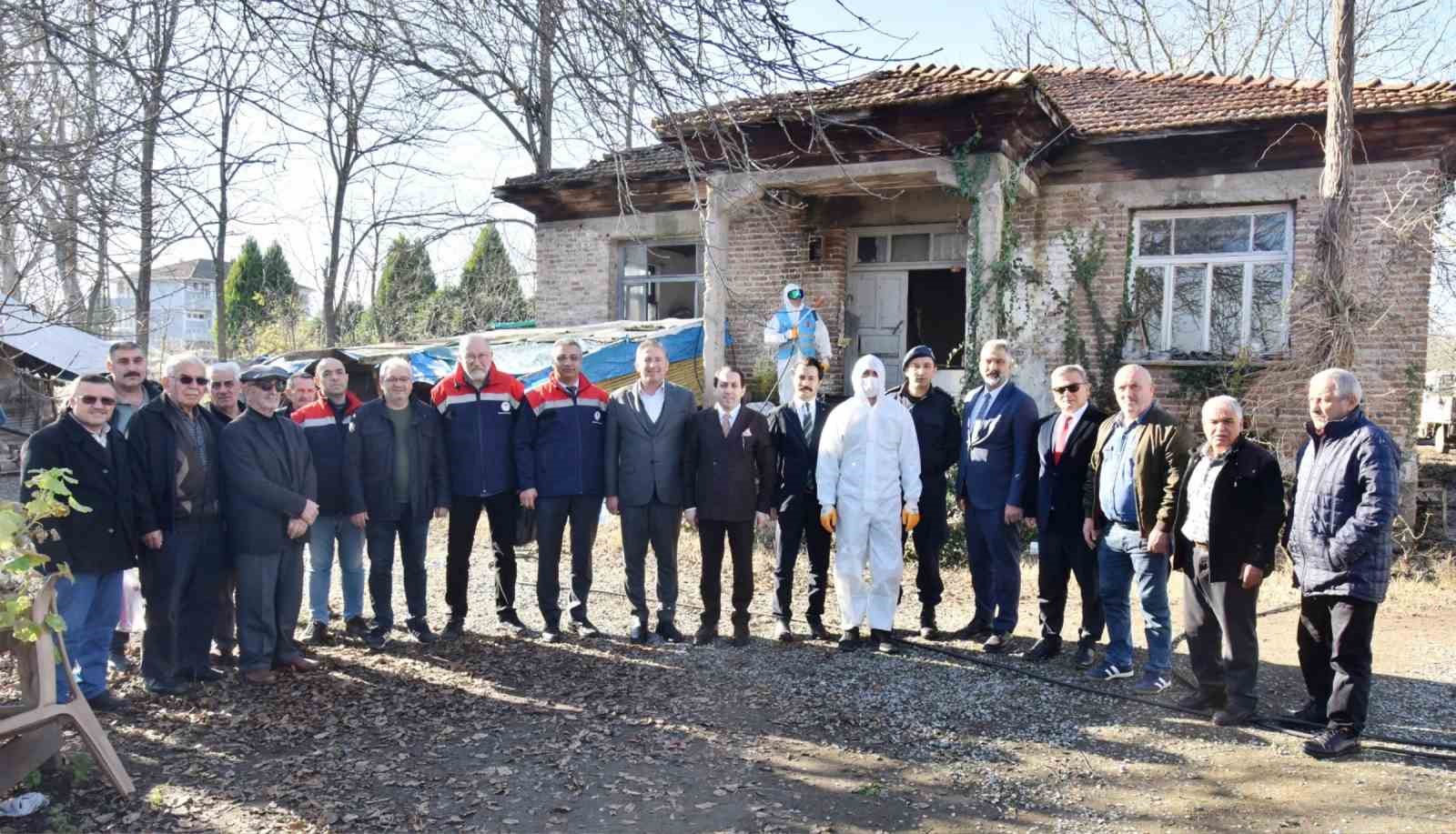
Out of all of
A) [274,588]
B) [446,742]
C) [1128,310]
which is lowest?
[446,742]

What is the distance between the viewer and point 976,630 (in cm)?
657

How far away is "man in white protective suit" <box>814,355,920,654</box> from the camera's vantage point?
6164mm

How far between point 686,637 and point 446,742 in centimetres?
212

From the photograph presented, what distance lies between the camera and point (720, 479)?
20.5 ft

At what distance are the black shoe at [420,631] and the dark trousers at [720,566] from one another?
184cm

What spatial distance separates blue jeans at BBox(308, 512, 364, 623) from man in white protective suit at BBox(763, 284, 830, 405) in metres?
6.02

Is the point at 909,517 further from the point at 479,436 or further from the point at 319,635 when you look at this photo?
the point at 319,635

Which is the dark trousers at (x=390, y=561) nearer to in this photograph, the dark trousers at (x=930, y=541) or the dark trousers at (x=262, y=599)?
the dark trousers at (x=262, y=599)

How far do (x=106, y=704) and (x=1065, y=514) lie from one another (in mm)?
5454

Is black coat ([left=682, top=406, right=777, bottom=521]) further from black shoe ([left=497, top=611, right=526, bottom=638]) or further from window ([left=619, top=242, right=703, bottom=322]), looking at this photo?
window ([left=619, top=242, right=703, bottom=322])

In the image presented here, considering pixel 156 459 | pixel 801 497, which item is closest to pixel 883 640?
pixel 801 497

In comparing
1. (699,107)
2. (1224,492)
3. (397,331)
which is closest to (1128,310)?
(1224,492)

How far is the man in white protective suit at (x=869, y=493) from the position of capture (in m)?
6.16

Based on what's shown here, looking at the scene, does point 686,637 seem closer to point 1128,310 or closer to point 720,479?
point 720,479
